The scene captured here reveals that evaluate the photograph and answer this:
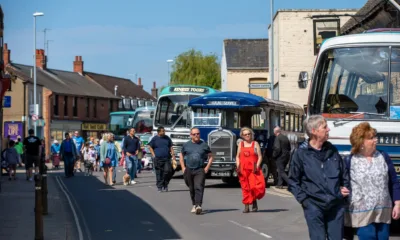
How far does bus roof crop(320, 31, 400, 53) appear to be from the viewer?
14867 millimetres

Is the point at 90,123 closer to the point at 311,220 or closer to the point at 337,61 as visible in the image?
the point at 337,61

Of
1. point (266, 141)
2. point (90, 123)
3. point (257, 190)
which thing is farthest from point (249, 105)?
point (90, 123)

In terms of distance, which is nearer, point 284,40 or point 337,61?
point 337,61

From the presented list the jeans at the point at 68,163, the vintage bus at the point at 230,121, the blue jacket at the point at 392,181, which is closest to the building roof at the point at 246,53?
the jeans at the point at 68,163

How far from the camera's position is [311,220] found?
9273 mm

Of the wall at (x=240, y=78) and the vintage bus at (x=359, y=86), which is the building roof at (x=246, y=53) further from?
the vintage bus at (x=359, y=86)

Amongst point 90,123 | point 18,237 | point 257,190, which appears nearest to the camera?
point 18,237

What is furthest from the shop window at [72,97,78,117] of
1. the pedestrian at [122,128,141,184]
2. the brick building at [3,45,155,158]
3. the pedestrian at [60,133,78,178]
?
the pedestrian at [122,128,141,184]

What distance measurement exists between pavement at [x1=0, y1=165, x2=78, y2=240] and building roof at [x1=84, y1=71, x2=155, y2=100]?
77.4 metres

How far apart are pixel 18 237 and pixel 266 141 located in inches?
612

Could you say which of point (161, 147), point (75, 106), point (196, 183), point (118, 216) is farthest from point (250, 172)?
point (75, 106)

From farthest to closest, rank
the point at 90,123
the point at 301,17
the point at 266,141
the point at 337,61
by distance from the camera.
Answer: the point at 90,123 → the point at 301,17 → the point at 266,141 → the point at 337,61

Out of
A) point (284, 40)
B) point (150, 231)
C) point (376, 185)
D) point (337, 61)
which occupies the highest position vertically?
point (284, 40)

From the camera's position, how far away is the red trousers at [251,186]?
18.5 metres
